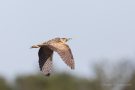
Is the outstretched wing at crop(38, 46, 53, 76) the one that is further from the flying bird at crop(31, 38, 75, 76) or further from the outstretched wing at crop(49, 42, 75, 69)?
the outstretched wing at crop(49, 42, 75, 69)

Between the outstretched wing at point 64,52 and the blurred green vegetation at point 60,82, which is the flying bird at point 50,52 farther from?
the blurred green vegetation at point 60,82

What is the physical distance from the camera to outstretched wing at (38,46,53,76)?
17.8 meters

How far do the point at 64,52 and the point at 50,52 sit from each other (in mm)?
952

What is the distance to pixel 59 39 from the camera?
18.4 m

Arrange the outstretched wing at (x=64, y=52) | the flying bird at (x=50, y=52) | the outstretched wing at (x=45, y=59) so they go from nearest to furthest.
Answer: the outstretched wing at (x=64, y=52)
the flying bird at (x=50, y=52)
the outstretched wing at (x=45, y=59)

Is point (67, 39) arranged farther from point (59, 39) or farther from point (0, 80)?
point (0, 80)

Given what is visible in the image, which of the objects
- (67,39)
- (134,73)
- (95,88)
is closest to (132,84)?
(134,73)

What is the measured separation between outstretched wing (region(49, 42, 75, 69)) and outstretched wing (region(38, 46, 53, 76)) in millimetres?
282

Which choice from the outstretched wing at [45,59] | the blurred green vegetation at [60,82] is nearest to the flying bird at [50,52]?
the outstretched wing at [45,59]

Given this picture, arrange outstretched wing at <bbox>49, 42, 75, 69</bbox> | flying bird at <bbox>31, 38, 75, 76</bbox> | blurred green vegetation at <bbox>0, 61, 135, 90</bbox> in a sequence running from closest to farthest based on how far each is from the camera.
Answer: outstretched wing at <bbox>49, 42, 75, 69</bbox> < flying bird at <bbox>31, 38, 75, 76</bbox> < blurred green vegetation at <bbox>0, 61, 135, 90</bbox>

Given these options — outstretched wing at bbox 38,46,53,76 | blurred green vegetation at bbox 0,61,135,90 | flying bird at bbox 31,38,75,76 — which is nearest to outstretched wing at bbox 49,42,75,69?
flying bird at bbox 31,38,75,76

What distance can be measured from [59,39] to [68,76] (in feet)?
151

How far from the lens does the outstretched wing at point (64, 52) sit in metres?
16.9

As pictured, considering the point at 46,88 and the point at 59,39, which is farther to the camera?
the point at 46,88
